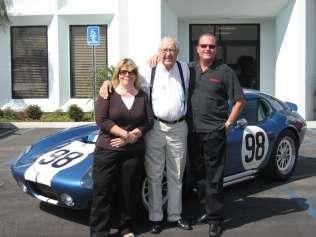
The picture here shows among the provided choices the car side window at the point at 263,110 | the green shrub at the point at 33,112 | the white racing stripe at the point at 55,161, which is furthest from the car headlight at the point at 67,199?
the green shrub at the point at 33,112

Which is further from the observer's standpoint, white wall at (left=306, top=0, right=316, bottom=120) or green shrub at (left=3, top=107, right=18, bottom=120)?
green shrub at (left=3, top=107, right=18, bottom=120)

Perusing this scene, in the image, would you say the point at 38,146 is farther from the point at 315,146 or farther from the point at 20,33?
the point at 20,33

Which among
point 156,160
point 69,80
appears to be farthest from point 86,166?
point 69,80

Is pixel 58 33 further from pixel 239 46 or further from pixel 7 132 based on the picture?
pixel 239 46

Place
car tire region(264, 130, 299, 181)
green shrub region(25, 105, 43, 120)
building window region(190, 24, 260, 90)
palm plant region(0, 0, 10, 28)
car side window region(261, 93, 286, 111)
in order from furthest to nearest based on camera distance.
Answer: building window region(190, 24, 260, 90)
palm plant region(0, 0, 10, 28)
green shrub region(25, 105, 43, 120)
car side window region(261, 93, 286, 111)
car tire region(264, 130, 299, 181)

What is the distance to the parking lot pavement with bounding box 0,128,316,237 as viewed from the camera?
519cm

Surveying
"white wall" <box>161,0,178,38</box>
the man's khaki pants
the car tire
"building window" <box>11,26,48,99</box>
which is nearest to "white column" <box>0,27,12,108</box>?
"building window" <box>11,26,48,99</box>

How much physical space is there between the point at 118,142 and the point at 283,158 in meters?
3.25

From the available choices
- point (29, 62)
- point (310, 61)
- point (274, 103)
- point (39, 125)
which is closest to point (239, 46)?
point (310, 61)

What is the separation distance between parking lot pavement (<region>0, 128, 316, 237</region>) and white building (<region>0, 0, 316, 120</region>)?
32.4ft

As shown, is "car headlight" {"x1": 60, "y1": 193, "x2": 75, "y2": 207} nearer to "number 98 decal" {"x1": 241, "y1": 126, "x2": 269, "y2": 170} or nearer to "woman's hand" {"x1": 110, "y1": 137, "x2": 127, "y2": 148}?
"woman's hand" {"x1": 110, "y1": 137, "x2": 127, "y2": 148}

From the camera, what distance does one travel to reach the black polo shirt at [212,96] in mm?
5027

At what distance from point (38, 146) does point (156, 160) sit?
1.78 metres

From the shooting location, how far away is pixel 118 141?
475cm
